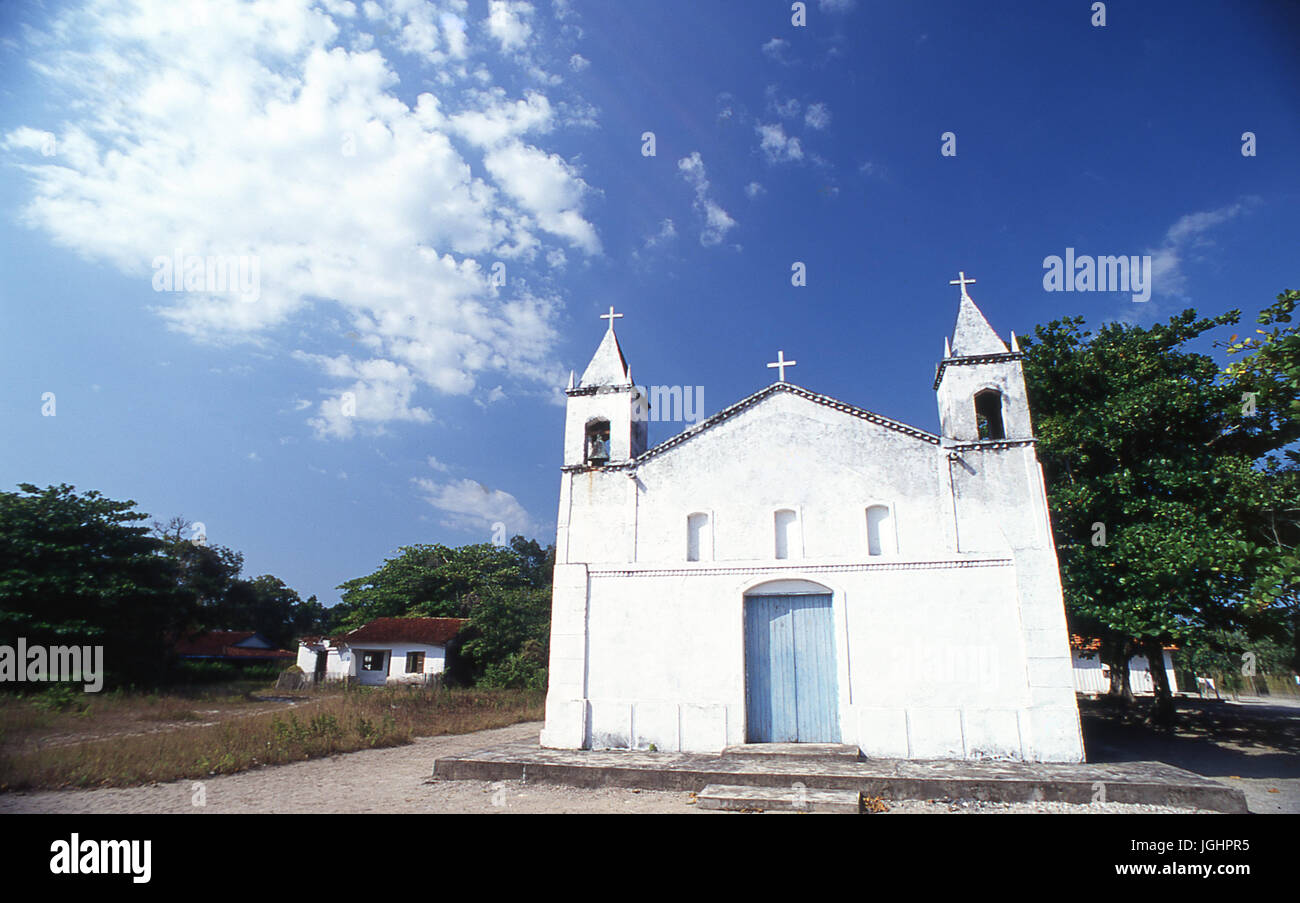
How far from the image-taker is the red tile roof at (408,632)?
3394 cm

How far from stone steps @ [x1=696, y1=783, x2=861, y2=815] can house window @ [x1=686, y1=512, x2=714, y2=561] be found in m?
4.78

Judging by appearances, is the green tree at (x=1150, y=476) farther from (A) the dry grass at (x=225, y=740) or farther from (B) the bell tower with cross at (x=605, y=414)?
(A) the dry grass at (x=225, y=740)

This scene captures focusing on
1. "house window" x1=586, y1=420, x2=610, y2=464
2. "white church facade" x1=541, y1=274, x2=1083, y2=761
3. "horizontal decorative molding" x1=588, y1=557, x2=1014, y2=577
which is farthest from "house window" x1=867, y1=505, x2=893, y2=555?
"house window" x1=586, y1=420, x2=610, y2=464

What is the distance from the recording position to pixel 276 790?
34.2 ft

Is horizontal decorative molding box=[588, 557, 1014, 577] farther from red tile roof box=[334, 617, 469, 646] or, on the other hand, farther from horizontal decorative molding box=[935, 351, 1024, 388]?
red tile roof box=[334, 617, 469, 646]

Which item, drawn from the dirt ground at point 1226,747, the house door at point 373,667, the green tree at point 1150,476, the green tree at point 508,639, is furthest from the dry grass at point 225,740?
the green tree at point 1150,476

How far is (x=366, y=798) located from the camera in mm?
9781

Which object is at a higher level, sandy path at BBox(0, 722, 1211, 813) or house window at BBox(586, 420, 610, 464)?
house window at BBox(586, 420, 610, 464)

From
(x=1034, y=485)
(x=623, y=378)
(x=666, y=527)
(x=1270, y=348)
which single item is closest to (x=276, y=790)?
(x=666, y=527)

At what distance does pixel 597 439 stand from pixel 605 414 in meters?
0.76

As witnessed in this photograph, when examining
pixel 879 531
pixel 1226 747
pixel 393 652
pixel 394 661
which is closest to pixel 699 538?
pixel 879 531

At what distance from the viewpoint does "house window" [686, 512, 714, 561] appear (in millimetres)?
13352
